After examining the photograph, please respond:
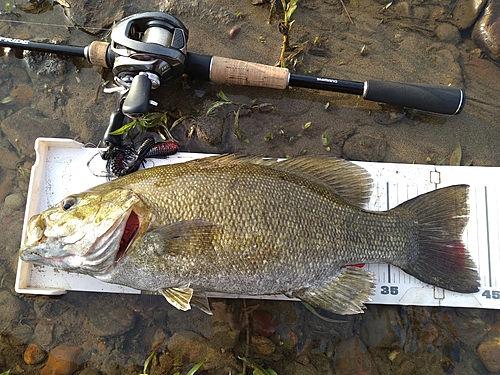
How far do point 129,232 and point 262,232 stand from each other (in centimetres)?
76

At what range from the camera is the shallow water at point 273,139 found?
273 cm

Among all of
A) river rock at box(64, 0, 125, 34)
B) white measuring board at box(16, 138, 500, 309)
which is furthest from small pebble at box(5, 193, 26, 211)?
river rock at box(64, 0, 125, 34)

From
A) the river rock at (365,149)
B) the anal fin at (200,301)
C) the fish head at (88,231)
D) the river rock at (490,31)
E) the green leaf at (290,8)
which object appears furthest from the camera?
the river rock at (490,31)

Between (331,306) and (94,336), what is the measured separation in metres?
1.74

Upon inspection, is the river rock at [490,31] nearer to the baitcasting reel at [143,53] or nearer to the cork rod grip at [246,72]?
the cork rod grip at [246,72]

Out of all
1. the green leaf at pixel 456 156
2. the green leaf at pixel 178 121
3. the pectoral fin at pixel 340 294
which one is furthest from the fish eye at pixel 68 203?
the green leaf at pixel 456 156

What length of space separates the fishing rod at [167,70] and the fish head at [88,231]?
0.62m

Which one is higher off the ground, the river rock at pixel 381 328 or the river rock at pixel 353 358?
the river rock at pixel 381 328

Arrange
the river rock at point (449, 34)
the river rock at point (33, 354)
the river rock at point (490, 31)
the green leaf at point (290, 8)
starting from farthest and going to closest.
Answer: the river rock at point (449, 34), the river rock at point (490, 31), the green leaf at point (290, 8), the river rock at point (33, 354)

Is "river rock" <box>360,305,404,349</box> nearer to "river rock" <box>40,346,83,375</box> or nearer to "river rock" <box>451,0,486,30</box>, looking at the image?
→ "river rock" <box>40,346,83,375</box>

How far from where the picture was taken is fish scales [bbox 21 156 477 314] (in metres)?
2.09

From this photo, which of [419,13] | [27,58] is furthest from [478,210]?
[27,58]

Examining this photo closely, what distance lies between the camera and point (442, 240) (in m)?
2.46

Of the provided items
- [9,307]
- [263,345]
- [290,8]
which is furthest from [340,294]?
[9,307]
